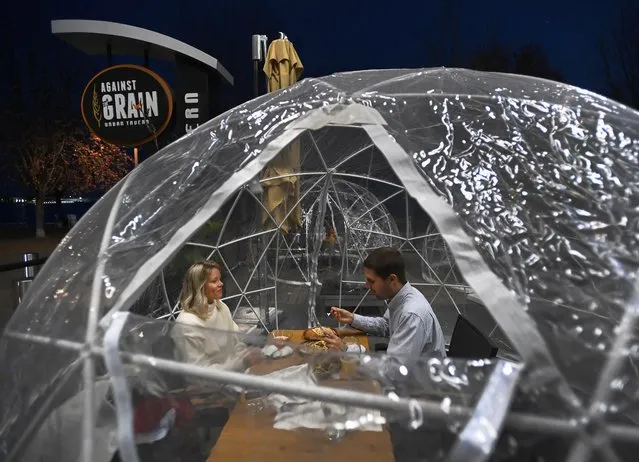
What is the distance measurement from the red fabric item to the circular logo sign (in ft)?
20.7

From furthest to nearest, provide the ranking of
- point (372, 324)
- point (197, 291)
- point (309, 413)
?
point (372, 324) < point (197, 291) < point (309, 413)

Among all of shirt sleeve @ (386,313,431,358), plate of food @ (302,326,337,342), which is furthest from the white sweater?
plate of food @ (302,326,337,342)

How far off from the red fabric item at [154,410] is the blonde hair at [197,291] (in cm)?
182

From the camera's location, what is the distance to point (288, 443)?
5.45 feet

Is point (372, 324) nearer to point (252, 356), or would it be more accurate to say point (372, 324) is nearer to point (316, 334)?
point (316, 334)

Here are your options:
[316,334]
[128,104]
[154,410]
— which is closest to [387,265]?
[316,334]

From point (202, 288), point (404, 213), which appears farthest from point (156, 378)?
point (404, 213)

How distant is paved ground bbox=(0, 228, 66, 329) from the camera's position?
7980 millimetres

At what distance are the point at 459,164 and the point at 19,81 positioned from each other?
25118mm

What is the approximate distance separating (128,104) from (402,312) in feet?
19.8

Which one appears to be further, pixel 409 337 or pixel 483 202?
pixel 409 337

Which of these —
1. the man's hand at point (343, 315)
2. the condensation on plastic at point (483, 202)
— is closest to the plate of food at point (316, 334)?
the man's hand at point (343, 315)

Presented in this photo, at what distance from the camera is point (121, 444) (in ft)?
5.41

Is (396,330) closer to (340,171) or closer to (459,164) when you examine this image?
(459,164)
